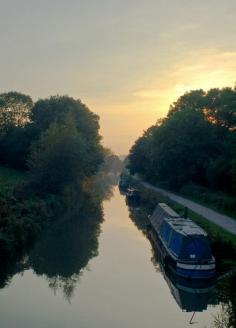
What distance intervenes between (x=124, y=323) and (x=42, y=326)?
320 centimetres

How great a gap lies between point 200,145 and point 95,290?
33147 millimetres

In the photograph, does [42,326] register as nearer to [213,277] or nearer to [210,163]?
[213,277]

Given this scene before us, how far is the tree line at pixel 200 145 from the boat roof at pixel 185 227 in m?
15.8

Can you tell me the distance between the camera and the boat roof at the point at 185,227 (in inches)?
956

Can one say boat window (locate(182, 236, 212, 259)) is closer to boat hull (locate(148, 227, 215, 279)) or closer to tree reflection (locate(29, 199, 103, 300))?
boat hull (locate(148, 227, 215, 279))

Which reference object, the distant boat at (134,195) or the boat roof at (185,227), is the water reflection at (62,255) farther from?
the distant boat at (134,195)

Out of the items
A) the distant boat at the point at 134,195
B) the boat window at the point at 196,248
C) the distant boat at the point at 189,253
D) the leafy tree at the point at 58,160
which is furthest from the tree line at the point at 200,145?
the boat window at the point at 196,248

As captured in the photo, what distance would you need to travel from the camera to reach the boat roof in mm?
24281

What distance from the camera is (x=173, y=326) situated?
17547mm

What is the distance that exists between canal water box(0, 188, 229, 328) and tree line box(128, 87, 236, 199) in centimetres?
1583

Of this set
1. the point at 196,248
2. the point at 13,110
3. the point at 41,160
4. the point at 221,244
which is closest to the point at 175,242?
the point at 196,248

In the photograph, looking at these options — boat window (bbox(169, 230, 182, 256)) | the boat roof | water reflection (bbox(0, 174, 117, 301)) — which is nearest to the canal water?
water reflection (bbox(0, 174, 117, 301))

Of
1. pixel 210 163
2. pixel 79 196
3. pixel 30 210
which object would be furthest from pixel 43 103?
pixel 30 210

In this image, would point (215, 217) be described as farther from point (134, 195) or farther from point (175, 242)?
point (134, 195)
